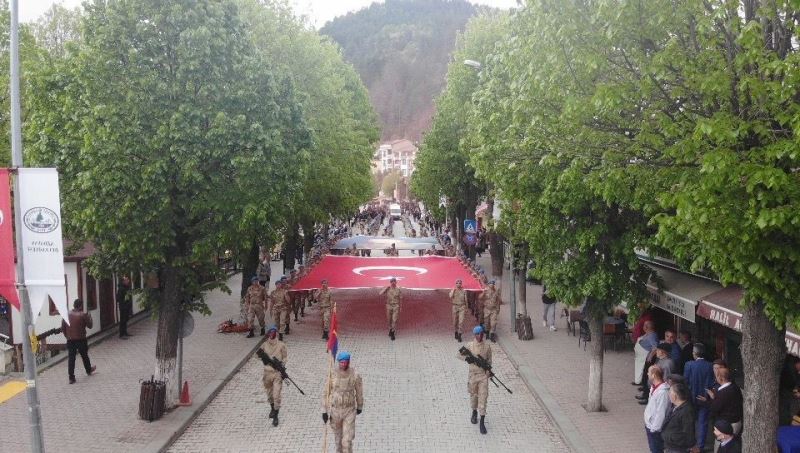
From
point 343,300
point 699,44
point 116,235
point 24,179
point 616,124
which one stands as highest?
point 699,44

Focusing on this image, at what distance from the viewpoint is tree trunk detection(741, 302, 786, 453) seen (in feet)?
25.0

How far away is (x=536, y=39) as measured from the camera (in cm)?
931

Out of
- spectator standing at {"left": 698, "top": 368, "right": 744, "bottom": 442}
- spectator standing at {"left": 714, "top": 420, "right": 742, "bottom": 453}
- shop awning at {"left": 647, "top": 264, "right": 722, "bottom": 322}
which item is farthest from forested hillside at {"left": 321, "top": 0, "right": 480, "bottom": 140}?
spectator standing at {"left": 714, "top": 420, "right": 742, "bottom": 453}

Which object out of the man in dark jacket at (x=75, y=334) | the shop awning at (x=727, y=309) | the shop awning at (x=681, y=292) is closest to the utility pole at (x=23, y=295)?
the man in dark jacket at (x=75, y=334)

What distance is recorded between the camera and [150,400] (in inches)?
451

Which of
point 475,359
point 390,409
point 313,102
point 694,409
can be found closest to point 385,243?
point 313,102

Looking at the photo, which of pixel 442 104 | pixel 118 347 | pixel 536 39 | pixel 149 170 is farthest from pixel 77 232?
pixel 442 104

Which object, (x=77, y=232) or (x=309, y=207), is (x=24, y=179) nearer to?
(x=77, y=232)

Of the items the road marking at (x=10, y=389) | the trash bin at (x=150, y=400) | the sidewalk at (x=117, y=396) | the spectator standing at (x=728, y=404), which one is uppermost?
the spectator standing at (x=728, y=404)

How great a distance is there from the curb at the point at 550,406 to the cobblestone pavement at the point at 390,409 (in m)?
0.14

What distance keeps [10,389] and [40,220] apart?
7.19 meters

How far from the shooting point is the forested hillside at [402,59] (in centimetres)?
16138

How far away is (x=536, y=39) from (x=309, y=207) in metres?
14.6

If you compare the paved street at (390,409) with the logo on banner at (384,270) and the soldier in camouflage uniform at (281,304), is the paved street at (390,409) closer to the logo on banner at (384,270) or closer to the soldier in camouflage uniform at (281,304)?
the soldier in camouflage uniform at (281,304)
